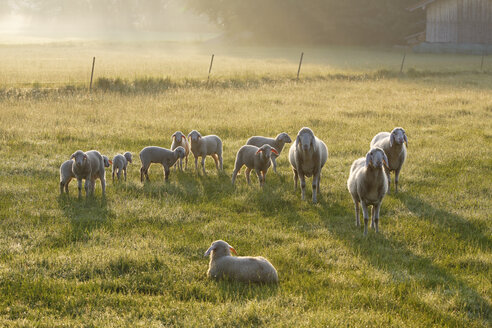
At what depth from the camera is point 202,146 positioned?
12.6 meters

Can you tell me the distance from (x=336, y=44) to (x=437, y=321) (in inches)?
2878

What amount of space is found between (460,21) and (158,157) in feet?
181

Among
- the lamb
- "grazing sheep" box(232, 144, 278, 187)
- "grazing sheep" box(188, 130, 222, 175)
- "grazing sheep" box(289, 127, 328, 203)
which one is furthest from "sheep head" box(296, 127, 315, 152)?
the lamb

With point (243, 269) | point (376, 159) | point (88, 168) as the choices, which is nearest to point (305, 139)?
point (376, 159)

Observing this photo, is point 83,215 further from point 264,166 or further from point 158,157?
point 264,166

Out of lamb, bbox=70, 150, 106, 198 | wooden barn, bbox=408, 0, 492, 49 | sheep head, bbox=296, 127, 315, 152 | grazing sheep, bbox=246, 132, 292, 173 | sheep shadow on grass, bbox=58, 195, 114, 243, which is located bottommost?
sheep shadow on grass, bbox=58, 195, 114, 243

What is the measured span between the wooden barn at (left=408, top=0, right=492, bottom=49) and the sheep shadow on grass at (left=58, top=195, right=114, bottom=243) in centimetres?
5538

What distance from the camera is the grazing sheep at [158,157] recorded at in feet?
38.2

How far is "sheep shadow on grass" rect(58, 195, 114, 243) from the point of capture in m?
8.35

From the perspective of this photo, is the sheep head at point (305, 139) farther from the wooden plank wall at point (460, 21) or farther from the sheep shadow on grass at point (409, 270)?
the wooden plank wall at point (460, 21)

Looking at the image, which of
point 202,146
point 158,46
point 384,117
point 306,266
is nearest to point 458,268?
point 306,266

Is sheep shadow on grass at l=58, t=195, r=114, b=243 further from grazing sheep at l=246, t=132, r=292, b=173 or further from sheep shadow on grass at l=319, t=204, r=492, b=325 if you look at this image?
grazing sheep at l=246, t=132, r=292, b=173

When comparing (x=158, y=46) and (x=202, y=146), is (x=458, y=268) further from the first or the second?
(x=158, y=46)

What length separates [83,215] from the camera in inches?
366
